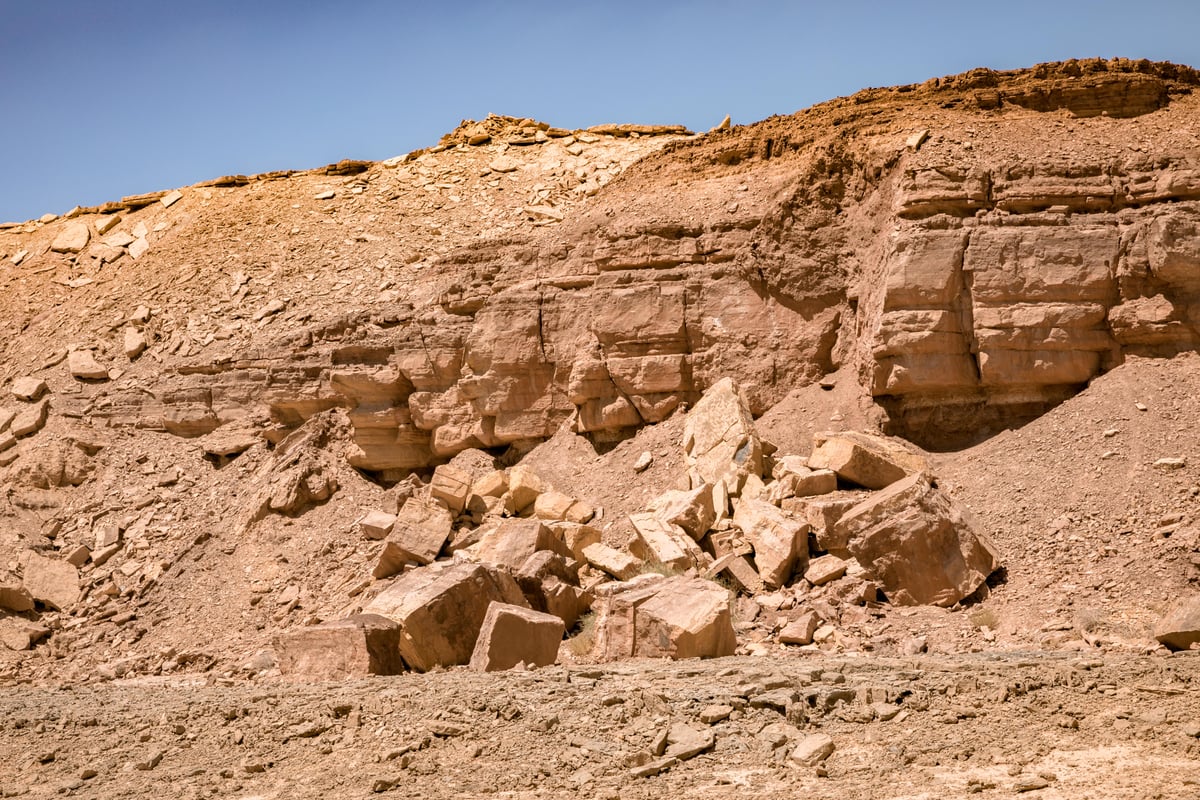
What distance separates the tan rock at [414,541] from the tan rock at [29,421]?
9.81 metres

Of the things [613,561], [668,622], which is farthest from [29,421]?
[668,622]

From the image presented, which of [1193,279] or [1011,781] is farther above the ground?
[1193,279]

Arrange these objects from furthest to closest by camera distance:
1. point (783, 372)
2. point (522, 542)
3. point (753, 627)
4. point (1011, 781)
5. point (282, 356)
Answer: point (282, 356) < point (783, 372) < point (522, 542) < point (753, 627) < point (1011, 781)

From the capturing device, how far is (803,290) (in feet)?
57.2

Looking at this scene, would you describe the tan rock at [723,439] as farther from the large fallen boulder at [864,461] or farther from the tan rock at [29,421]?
the tan rock at [29,421]

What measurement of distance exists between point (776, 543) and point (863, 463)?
184cm

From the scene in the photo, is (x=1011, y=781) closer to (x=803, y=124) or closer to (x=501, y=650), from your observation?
(x=501, y=650)

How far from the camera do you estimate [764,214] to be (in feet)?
58.5

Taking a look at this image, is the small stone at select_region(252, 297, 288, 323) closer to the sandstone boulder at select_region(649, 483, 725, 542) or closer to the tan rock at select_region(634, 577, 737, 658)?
the sandstone boulder at select_region(649, 483, 725, 542)

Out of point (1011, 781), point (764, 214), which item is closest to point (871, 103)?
point (764, 214)

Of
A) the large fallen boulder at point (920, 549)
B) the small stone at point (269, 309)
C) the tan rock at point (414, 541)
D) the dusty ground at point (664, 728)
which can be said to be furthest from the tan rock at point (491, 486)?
the small stone at point (269, 309)

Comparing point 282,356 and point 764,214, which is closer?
point 764,214

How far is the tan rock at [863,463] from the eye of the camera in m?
14.7

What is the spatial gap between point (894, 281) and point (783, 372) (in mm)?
→ 2122
